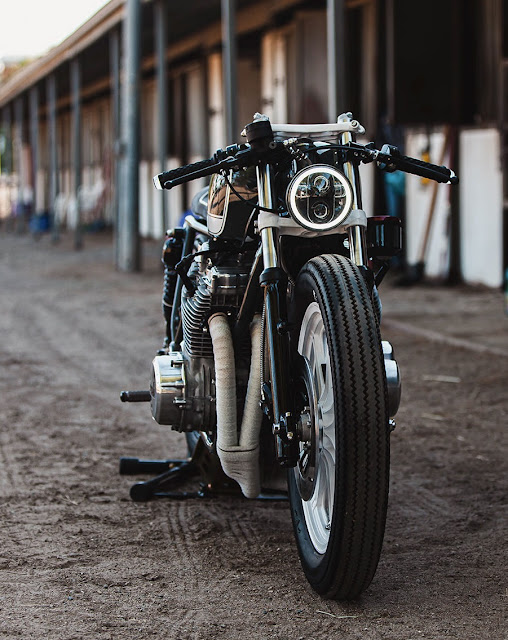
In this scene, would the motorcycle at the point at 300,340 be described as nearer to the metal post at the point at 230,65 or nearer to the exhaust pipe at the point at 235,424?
the exhaust pipe at the point at 235,424

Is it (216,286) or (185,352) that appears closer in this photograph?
(216,286)

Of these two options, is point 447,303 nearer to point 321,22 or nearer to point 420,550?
point 321,22

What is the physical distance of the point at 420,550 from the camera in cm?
377

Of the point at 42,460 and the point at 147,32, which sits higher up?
the point at 147,32

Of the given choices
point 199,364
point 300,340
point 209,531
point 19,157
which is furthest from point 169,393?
point 19,157

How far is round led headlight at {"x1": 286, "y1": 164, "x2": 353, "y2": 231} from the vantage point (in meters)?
3.34

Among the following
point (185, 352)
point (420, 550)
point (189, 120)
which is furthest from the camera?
point (189, 120)

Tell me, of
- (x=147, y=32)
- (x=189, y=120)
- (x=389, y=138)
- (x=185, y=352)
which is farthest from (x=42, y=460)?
(x=189, y=120)

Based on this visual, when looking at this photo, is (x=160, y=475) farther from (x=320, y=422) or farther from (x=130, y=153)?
(x=130, y=153)

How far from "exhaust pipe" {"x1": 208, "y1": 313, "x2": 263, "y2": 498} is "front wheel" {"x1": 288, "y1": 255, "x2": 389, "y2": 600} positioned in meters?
0.29

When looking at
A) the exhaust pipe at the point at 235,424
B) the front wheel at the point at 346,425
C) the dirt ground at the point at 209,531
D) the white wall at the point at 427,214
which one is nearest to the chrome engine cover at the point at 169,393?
the exhaust pipe at the point at 235,424

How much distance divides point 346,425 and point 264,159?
0.87 m

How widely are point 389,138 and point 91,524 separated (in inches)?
386

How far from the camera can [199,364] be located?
3988 mm
